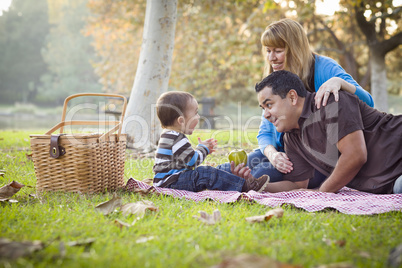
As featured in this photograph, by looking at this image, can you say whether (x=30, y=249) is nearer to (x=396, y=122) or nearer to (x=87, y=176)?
(x=87, y=176)

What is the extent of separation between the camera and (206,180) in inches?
140

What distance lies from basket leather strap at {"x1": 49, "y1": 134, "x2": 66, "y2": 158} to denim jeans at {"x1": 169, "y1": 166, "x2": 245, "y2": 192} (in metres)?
1.14

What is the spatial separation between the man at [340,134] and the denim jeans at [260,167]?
16.7 inches

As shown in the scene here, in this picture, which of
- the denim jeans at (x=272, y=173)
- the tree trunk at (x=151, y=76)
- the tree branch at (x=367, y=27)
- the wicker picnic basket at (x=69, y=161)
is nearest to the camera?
the wicker picnic basket at (x=69, y=161)

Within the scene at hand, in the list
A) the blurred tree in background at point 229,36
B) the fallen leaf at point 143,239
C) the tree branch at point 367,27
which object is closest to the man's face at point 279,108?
the fallen leaf at point 143,239

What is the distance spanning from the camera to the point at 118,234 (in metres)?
2.12

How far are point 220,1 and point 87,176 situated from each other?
507 inches

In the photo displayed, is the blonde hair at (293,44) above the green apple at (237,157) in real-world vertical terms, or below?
above

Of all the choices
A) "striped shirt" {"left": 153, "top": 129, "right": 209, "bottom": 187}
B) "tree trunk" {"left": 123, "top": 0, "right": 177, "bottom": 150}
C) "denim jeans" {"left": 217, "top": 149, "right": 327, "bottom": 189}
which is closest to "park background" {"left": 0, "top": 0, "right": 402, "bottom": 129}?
"tree trunk" {"left": 123, "top": 0, "right": 177, "bottom": 150}

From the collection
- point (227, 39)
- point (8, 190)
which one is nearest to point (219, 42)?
point (227, 39)

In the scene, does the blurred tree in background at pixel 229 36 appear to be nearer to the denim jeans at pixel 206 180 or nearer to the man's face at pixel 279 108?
the man's face at pixel 279 108

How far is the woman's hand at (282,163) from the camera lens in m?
3.60

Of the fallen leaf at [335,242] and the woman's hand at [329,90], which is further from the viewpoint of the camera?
the woman's hand at [329,90]

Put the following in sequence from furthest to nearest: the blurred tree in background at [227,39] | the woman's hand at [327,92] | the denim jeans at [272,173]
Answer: the blurred tree in background at [227,39]
the denim jeans at [272,173]
the woman's hand at [327,92]
